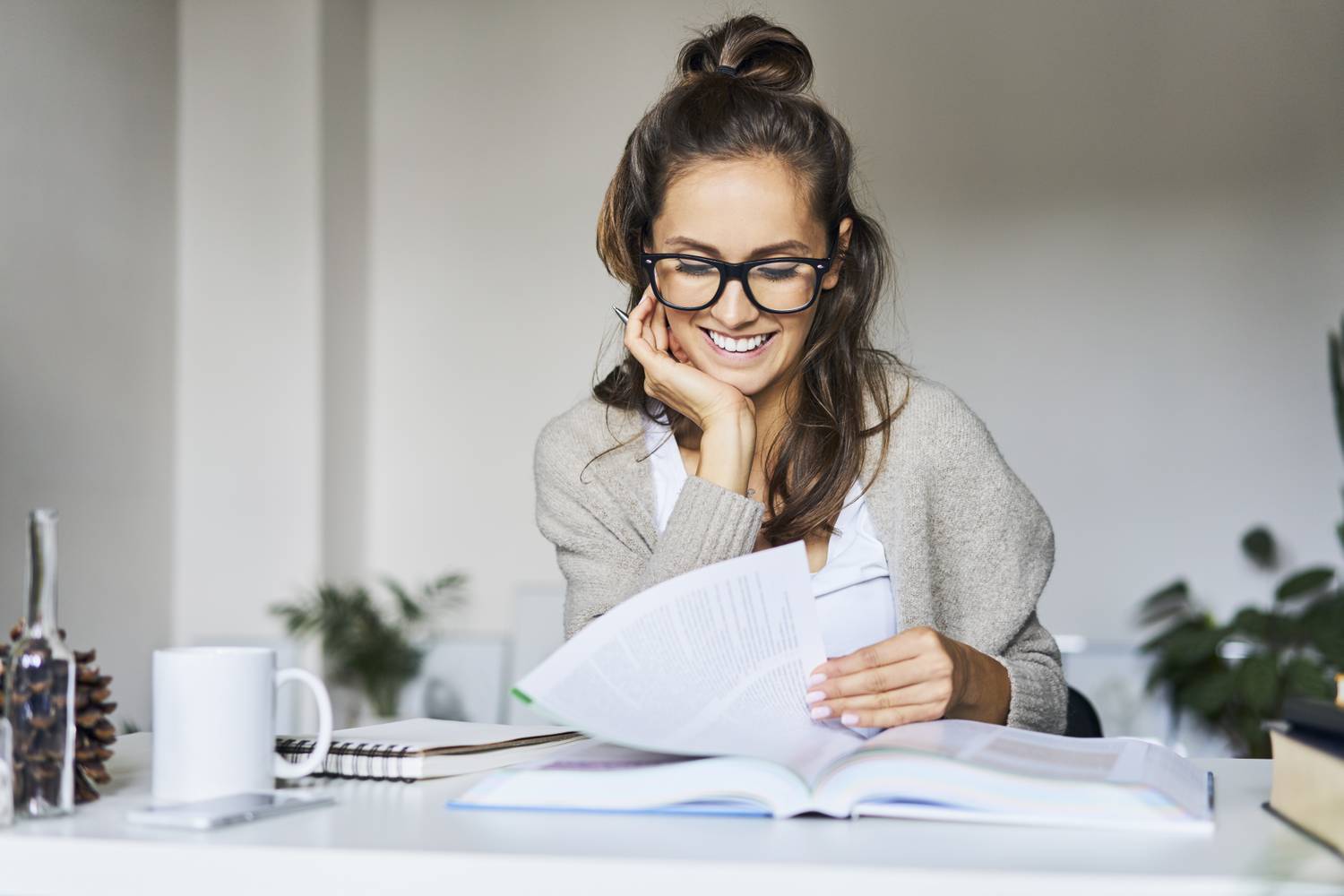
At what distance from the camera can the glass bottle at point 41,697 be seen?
760mm

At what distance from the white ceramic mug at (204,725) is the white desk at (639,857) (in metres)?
0.04

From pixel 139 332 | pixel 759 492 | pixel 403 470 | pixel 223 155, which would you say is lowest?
pixel 759 492

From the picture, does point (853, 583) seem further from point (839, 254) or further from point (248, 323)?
point (248, 323)

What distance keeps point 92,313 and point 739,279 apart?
2433 mm

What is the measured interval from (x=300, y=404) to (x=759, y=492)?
245 centimetres

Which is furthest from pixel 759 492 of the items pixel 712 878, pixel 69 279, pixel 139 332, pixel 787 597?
pixel 139 332

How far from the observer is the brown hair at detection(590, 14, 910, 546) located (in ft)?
5.23

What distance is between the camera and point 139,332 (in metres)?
3.61

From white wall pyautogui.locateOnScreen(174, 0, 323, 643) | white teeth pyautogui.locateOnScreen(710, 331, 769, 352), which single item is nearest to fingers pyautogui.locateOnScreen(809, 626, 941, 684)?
white teeth pyautogui.locateOnScreen(710, 331, 769, 352)

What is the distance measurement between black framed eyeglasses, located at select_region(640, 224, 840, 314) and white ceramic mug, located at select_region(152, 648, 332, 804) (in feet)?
2.63

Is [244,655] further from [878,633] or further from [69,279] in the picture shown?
[69,279]

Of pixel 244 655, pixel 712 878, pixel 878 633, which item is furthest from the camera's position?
pixel 878 633

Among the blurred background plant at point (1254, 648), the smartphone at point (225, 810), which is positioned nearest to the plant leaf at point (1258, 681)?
the blurred background plant at point (1254, 648)

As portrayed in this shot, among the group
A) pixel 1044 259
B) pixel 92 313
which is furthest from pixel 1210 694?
pixel 92 313
